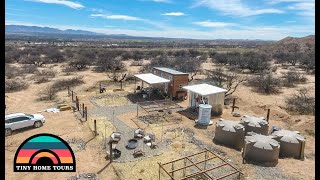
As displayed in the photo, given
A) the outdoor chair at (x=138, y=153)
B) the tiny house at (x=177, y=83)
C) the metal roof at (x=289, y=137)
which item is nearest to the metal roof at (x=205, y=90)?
the tiny house at (x=177, y=83)

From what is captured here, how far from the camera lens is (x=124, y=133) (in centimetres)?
1870

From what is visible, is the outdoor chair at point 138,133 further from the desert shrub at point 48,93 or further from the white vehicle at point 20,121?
the desert shrub at point 48,93

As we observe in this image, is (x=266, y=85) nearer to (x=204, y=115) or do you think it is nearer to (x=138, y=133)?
(x=204, y=115)

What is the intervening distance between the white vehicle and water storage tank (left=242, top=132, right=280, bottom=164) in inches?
559

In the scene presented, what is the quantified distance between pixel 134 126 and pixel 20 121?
786cm

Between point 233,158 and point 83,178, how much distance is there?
26.2ft

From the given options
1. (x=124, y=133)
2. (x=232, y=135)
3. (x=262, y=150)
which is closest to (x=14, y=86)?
(x=124, y=133)

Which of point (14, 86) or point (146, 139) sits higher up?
point (14, 86)

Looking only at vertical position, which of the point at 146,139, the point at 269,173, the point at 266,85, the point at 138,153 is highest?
the point at 266,85

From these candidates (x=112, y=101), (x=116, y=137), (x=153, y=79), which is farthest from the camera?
(x=153, y=79)

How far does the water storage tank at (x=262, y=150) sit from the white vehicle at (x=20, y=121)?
14.2 m

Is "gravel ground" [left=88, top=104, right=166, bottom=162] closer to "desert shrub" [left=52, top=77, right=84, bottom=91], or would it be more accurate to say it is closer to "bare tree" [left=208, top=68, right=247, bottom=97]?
"bare tree" [left=208, top=68, right=247, bottom=97]

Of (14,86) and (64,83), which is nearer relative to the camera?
(14,86)

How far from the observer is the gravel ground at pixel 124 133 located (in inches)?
606
